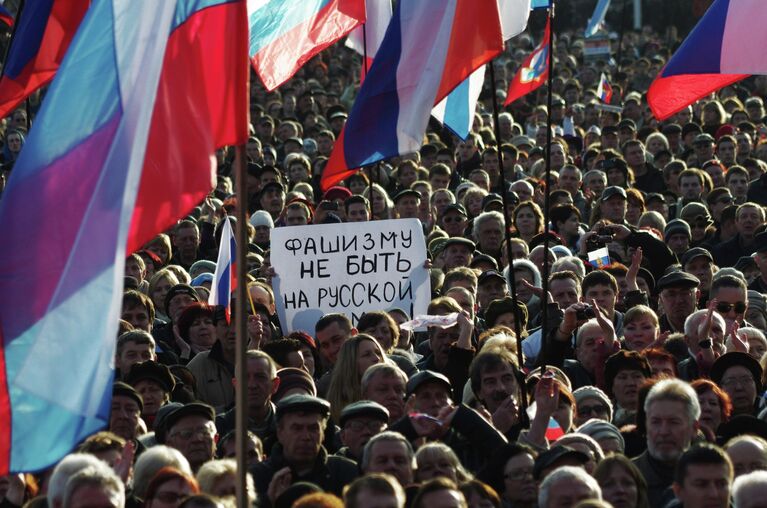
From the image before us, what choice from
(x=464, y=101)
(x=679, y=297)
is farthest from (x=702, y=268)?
(x=464, y=101)

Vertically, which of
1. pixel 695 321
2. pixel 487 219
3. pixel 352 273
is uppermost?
pixel 487 219

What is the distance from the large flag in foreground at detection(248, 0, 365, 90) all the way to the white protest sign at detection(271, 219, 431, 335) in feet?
4.96

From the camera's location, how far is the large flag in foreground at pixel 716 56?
10.1 metres

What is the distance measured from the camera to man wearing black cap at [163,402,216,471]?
8562 mm

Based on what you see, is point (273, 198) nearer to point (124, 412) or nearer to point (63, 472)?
point (124, 412)

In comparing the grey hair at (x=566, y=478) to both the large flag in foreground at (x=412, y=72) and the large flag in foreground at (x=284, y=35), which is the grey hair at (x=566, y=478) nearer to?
the large flag in foreground at (x=412, y=72)

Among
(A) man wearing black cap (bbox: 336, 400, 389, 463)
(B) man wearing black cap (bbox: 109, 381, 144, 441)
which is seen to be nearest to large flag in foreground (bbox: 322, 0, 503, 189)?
(A) man wearing black cap (bbox: 336, 400, 389, 463)

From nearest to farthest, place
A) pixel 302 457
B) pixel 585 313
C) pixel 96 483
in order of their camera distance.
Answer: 1. pixel 96 483
2. pixel 302 457
3. pixel 585 313

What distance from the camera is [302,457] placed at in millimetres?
8344

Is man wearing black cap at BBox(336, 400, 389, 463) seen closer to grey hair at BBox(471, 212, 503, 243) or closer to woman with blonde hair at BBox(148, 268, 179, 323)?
woman with blonde hair at BBox(148, 268, 179, 323)

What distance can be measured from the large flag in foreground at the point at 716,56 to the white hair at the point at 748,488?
Result: 3.35 meters

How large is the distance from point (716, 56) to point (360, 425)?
3.15m

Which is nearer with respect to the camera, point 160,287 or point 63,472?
point 63,472

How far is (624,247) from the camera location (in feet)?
45.4
